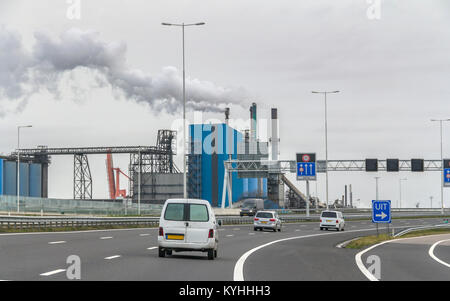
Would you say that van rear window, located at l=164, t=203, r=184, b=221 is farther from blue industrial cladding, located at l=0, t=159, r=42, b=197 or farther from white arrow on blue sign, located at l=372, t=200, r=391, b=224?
blue industrial cladding, located at l=0, t=159, r=42, b=197

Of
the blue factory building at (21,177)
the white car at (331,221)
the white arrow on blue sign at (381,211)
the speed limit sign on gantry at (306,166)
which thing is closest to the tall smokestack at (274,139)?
the blue factory building at (21,177)

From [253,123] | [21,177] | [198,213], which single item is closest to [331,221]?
[198,213]

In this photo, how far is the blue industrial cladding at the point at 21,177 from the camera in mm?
114875

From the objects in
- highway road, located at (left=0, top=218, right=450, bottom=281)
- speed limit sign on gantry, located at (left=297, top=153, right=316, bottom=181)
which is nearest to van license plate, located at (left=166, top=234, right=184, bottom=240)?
highway road, located at (left=0, top=218, right=450, bottom=281)

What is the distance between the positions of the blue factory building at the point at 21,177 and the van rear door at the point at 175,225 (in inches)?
3878

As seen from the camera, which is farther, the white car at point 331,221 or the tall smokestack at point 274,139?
the tall smokestack at point 274,139

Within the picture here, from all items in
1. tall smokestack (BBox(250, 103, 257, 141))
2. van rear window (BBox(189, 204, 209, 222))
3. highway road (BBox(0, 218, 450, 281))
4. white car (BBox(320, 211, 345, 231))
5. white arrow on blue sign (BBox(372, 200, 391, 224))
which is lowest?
white car (BBox(320, 211, 345, 231))

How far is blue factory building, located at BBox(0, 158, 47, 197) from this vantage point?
114931 mm

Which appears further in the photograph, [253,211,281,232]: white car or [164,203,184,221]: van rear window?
[253,211,281,232]: white car

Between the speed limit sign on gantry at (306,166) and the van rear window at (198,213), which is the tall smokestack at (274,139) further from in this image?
the van rear window at (198,213)

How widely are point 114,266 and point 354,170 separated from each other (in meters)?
77.0

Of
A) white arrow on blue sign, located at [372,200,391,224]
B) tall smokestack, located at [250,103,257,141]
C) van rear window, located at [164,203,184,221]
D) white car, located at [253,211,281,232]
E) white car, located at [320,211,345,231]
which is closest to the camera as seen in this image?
van rear window, located at [164,203,184,221]

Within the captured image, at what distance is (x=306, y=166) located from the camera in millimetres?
75312
